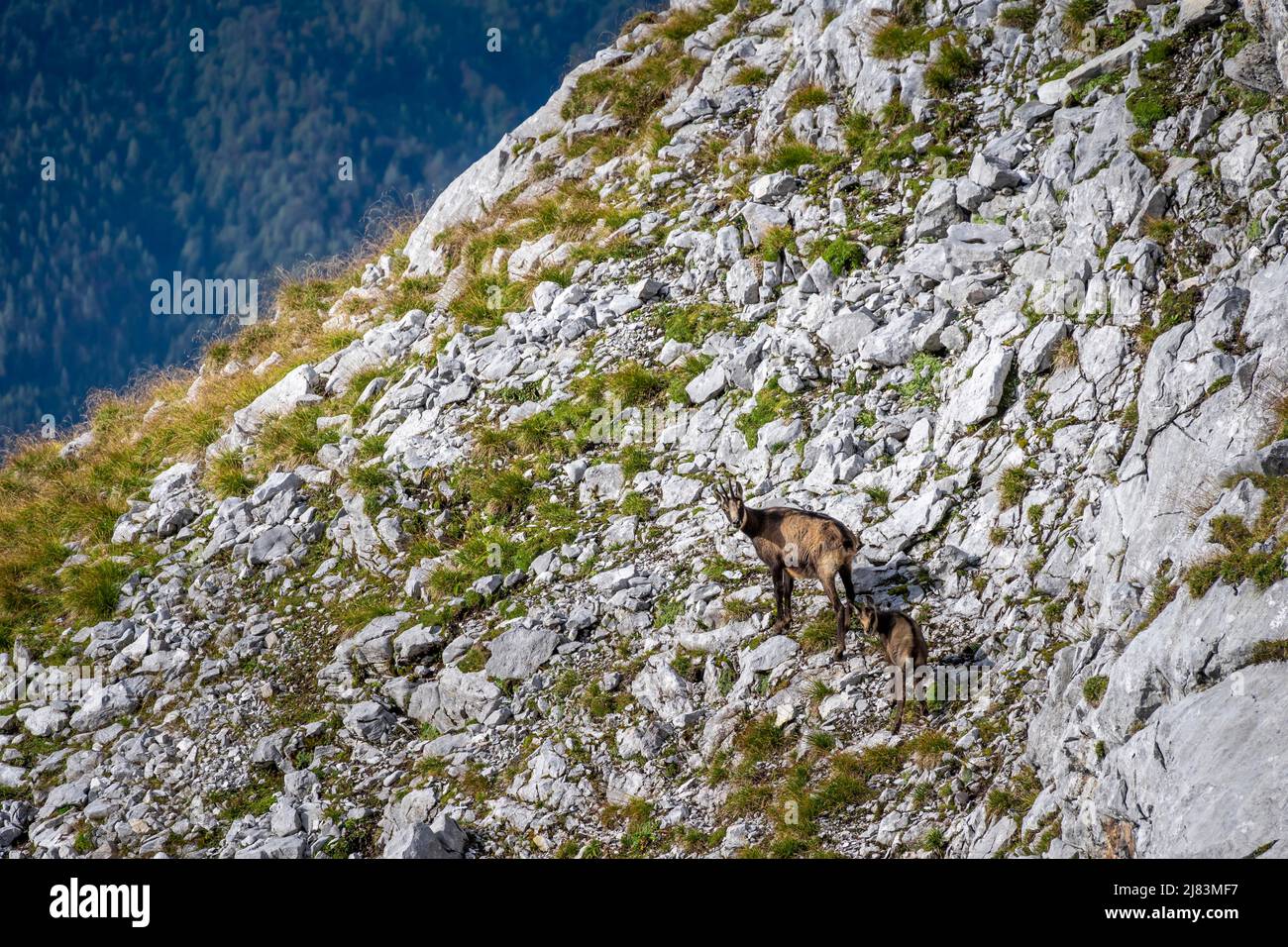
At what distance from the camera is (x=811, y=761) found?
29.4 ft

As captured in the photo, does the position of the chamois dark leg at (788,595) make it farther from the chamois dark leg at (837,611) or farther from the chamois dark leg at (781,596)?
the chamois dark leg at (837,611)

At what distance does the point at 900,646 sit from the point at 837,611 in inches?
40.0

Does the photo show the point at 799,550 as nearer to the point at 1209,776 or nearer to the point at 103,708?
the point at 1209,776

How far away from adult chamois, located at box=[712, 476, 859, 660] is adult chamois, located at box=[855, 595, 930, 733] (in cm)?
57

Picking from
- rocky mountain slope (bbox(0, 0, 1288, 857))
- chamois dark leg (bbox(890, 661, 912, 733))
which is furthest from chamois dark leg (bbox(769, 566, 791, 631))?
chamois dark leg (bbox(890, 661, 912, 733))

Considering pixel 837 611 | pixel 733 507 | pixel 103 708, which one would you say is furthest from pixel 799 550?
pixel 103 708

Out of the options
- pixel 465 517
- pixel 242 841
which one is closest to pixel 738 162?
pixel 465 517

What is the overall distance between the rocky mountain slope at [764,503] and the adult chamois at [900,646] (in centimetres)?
27

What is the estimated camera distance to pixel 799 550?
1033 cm

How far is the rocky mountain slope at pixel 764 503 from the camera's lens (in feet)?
25.6

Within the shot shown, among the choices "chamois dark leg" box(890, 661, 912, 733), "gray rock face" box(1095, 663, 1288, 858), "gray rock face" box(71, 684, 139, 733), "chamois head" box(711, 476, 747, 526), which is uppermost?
"chamois head" box(711, 476, 747, 526)

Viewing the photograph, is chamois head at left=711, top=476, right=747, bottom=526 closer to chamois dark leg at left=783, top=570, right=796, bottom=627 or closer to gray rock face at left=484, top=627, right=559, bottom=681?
chamois dark leg at left=783, top=570, right=796, bottom=627

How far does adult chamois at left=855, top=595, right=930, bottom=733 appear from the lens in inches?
349

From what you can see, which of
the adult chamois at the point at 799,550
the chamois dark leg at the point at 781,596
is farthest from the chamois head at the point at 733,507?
the chamois dark leg at the point at 781,596
